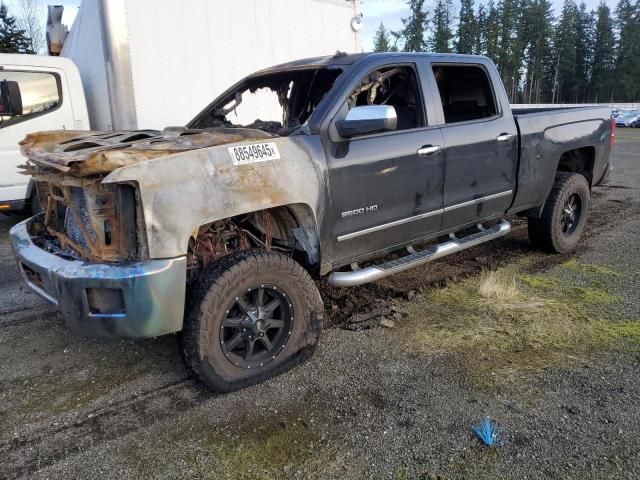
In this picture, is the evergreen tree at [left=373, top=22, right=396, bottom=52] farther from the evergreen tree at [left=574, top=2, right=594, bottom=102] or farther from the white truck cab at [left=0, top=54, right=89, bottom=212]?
the white truck cab at [left=0, top=54, right=89, bottom=212]

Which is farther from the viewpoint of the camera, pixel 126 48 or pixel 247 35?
pixel 247 35

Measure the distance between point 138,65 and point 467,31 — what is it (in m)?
69.6

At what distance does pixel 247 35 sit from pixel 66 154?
4921mm

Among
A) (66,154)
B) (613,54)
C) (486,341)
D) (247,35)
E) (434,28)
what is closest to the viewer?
(66,154)

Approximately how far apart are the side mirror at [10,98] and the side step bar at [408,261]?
507 centimetres

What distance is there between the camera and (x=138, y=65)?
6188 mm

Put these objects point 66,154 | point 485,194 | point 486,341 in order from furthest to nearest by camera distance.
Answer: point 485,194 → point 486,341 → point 66,154

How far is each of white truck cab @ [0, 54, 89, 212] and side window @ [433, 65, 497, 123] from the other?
4.82m

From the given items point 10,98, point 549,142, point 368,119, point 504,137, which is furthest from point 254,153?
point 10,98

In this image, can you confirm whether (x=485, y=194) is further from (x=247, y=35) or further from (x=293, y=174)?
(x=247, y=35)

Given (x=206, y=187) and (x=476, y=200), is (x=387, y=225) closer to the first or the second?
(x=476, y=200)

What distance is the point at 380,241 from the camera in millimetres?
3697

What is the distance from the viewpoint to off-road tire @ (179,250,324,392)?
278 cm

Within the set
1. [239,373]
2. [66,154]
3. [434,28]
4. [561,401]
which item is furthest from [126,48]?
[434,28]
